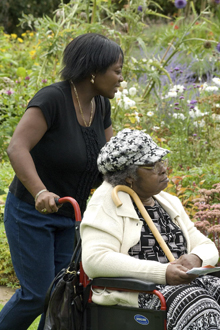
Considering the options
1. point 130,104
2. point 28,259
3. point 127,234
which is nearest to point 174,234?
point 127,234

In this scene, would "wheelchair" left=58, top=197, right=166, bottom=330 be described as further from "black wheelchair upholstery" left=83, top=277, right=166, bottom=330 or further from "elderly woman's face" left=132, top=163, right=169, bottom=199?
"elderly woman's face" left=132, top=163, right=169, bottom=199

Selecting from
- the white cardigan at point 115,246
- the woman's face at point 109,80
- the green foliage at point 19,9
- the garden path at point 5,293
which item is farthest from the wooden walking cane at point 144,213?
the green foliage at point 19,9

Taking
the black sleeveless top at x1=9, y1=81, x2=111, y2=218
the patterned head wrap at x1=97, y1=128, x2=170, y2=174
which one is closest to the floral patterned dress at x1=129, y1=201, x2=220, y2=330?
the patterned head wrap at x1=97, y1=128, x2=170, y2=174

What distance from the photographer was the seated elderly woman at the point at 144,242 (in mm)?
2156

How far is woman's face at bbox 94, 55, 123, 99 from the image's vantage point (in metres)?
2.68

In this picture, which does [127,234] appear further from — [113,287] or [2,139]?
[2,139]

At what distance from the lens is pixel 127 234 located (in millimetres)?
2414

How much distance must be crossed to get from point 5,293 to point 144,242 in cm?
191

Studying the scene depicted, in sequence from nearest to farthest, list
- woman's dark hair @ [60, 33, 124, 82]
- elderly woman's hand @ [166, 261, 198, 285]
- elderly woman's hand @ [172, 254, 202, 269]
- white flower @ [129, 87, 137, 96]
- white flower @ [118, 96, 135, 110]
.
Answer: elderly woman's hand @ [166, 261, 198, 285] → elderly woman's hand @ [172, 254, 202, 269] → woman's dark hair @ [60, 33, 124, 82] → white flower @ [118, 96, 135, 110] → white flower @ [129, 87, 137, 96]

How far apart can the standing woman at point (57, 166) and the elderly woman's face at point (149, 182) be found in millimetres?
287

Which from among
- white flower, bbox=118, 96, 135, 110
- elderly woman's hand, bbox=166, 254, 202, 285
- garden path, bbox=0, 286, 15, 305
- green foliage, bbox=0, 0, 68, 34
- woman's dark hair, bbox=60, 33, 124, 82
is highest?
woman's dark hair, bbox=60, 33, 124, 82

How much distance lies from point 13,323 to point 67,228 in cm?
57

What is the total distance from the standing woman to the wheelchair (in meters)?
0.30

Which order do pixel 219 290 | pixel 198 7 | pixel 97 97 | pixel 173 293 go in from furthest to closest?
pixel 198 7
pixel 97 97
pixel 219 290
pixel 173 293
